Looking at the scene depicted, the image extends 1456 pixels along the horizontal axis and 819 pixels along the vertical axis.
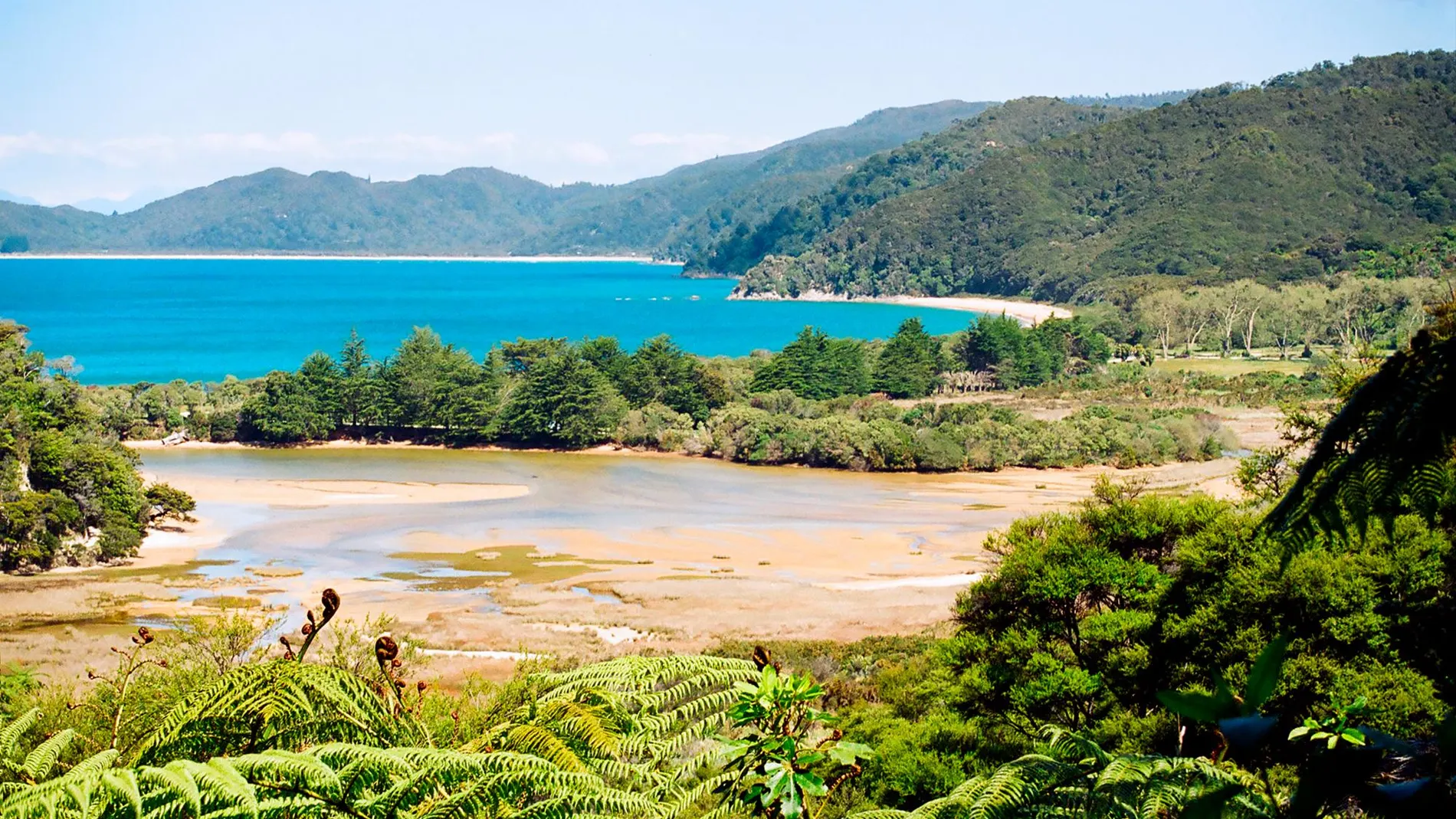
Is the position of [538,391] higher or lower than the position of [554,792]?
lower

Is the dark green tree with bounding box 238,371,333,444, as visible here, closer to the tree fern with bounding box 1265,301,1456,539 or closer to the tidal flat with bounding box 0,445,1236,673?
the tidal flat with bounding box 0,445,1236,673

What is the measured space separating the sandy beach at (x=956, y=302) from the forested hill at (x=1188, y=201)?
6.33 feet

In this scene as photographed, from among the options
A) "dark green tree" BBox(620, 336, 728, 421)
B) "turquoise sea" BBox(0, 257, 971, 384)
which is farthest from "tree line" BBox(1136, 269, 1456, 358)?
"dark green tree" BBox(620, 336, 728, 421)

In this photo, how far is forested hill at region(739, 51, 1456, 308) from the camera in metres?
105

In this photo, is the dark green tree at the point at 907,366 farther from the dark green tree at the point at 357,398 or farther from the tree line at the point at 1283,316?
the dark green tree at the point at 357,398

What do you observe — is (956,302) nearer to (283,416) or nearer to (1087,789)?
(283,416)

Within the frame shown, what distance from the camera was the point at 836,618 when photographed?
2273 centimetres

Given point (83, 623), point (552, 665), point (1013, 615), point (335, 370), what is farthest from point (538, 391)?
point (1013, 615)

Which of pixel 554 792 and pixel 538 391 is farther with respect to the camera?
pixel 538 391

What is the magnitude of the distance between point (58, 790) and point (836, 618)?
20.3 metres

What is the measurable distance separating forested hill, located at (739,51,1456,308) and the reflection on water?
61737 mm

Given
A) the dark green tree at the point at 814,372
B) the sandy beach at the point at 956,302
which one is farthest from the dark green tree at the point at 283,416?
the sandy beach at the point at 956,302

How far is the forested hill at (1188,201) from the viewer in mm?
105188

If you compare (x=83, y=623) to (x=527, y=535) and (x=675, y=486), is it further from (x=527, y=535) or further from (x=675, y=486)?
(x=675, y=486)
